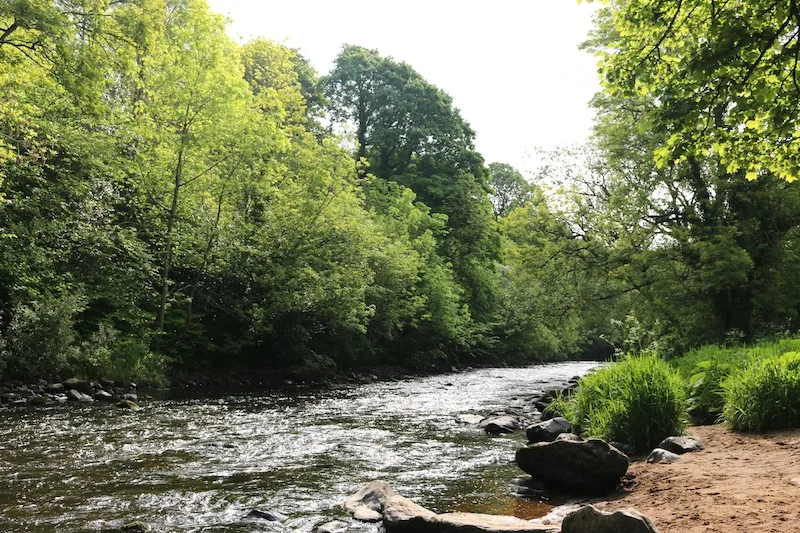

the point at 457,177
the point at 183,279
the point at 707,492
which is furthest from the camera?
the point at 457,177

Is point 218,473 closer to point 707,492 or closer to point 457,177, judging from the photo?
point 707,492

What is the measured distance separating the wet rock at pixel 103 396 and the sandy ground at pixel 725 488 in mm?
12775

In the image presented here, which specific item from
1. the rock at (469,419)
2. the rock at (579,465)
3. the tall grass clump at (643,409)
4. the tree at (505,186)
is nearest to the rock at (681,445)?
the tall grass clump at (643,409)

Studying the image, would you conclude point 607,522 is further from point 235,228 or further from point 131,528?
point 235,228

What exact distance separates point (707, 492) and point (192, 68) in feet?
68.0

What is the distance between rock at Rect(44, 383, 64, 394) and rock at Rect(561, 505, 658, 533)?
1408 cm

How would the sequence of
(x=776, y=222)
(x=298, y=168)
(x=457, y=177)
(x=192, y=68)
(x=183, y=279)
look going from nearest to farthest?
1. (x=776, y=222)
2. (x=192, y=68)
3. (x=183, y=279)
4. (x=298, y=168)
5. (x=457, y=177)

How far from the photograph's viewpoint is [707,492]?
573cm

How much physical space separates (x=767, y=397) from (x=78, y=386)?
15554 millimetres

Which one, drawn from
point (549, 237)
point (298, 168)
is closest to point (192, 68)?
point (298, 168)

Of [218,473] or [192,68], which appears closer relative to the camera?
[218,473]

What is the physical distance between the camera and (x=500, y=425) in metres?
12.1

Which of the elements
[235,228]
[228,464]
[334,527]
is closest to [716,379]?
[334,527]

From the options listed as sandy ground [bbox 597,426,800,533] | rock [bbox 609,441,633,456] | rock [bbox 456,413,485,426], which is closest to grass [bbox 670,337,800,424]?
sandy ground [bbox 597,426,800,533]
